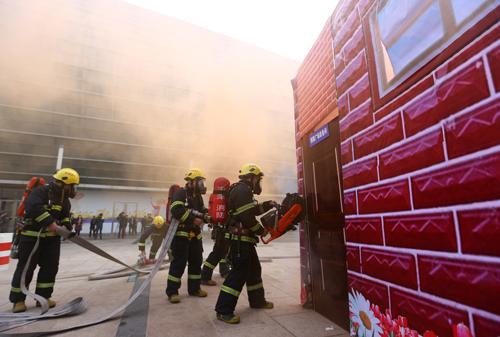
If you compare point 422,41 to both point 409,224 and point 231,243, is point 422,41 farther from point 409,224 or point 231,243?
point 231,243

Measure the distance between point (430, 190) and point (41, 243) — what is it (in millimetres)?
3560

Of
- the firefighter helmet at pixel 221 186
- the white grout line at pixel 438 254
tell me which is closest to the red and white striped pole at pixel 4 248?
the firefighter helmet at pixel 221 186

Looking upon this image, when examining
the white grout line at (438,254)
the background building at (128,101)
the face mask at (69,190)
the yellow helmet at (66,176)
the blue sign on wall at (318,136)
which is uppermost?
the background building at (128,101)

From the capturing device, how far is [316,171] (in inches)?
103

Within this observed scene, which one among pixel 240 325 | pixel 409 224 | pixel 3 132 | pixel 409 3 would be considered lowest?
pixel 240 325

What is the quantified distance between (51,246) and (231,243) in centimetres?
200

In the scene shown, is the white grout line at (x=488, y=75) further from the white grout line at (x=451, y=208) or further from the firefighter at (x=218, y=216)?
the firefighter at (x=218, y=216)

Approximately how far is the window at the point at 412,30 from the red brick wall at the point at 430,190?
9 cm

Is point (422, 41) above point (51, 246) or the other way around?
above

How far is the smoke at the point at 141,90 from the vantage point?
28.1ft

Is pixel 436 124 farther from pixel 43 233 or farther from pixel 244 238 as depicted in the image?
pixel 43 233

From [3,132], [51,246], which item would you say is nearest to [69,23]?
[3,132]

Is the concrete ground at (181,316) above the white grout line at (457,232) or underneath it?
underneath

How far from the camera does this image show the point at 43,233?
2.84m
